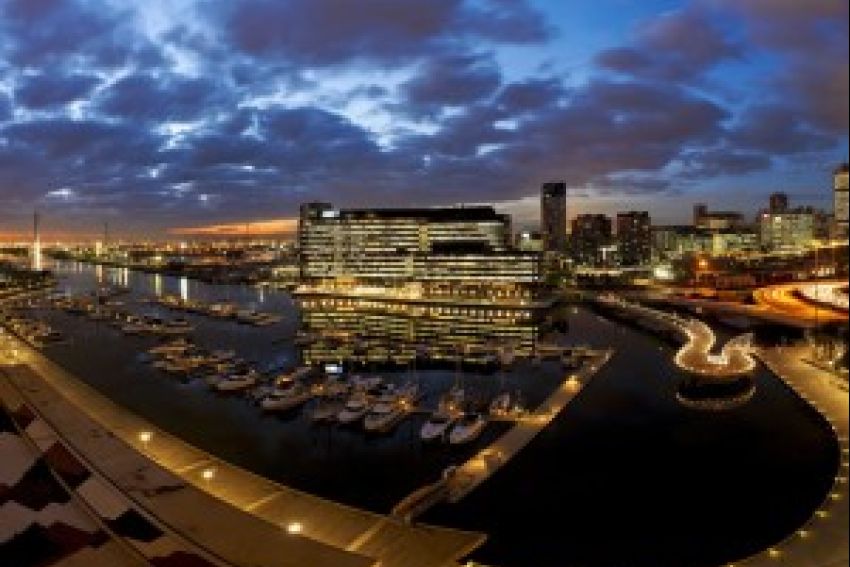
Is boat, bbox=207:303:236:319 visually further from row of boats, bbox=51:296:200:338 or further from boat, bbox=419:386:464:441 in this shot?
boat, bbox=419:386:464:441

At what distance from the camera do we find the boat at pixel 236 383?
Result: 22250 mm

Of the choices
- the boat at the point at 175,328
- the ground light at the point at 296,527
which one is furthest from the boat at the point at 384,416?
the boat at the point at 175,328

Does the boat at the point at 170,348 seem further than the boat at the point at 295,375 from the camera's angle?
Yes

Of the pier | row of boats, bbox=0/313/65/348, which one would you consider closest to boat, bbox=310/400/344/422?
the pier

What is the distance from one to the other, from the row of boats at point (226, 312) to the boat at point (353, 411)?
19893mm

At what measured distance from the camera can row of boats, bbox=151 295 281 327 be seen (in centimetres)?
3922

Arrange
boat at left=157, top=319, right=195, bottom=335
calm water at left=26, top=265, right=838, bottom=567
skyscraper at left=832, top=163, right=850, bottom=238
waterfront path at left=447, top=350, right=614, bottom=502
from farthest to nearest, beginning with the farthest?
boat at left=157, top=319, right=195, bottom=335 < waterfront path at left=447, top=350, right=614, bottom=502 < calm water at left=26, top=265, right=838, bottom=567 < skyscraper at left=832, top=163, right=850, bottom=238

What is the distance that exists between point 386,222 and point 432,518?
47899 millimetres

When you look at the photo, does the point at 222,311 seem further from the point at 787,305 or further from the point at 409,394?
the point at 787,305

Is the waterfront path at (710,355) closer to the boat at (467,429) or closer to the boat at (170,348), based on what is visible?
the boat at (467,429)

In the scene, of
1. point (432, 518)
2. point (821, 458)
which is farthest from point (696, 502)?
point (432, 518)

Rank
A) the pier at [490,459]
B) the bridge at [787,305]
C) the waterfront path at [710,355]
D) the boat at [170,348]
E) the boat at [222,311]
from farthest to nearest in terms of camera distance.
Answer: the boat at [222,311]
the boat at [170,348]
the waterfront path at [710,355]
the pier at [490,459]
the bridge at [787,305]

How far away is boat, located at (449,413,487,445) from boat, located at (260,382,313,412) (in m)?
5.01

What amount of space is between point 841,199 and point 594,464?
13.6 m
